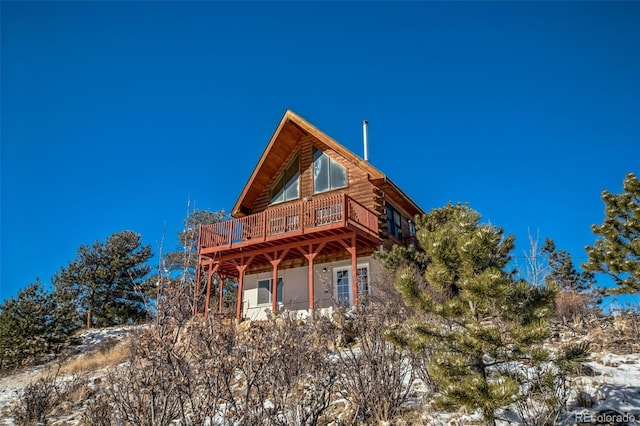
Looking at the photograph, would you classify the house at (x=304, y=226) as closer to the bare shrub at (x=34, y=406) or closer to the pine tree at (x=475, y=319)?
the bare shrub at (x=34, y=406)

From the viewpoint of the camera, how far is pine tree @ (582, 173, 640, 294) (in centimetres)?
920

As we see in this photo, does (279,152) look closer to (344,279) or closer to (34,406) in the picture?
(344,279)

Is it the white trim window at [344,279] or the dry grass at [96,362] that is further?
the white trim window at [344,279]

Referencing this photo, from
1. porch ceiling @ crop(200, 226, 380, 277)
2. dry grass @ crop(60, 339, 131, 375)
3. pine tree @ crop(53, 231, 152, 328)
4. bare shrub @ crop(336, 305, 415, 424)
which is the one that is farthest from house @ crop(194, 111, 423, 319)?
pine tree @ crop(53, 231, 152, 328)

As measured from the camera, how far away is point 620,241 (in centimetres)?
956

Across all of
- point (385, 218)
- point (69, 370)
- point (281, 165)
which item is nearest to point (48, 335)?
Result: point (69, 370)

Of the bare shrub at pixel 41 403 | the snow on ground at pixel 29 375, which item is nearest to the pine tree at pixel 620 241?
the snow on ground at pixel 29 375

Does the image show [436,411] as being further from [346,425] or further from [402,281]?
[402,281]

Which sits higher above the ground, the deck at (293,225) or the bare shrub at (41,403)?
the deck at (293,225)

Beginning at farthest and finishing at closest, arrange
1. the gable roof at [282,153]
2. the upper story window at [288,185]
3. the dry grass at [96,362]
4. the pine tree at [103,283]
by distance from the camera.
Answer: the pine tree at [103,283] < the upper story window at [288,185] < the gable roof at [282,153] < the dry grass at [96,362]

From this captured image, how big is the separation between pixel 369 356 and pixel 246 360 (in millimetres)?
1975

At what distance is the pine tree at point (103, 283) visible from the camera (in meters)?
25.7

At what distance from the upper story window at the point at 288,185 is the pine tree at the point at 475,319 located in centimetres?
1322

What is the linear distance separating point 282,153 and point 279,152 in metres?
→ 0.18
